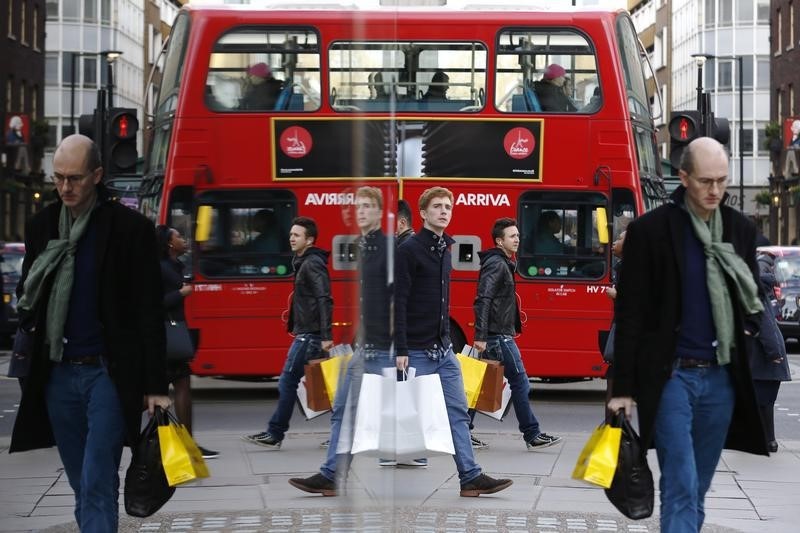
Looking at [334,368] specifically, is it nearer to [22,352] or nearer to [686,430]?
[22,352]

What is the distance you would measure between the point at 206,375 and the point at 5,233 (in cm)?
33

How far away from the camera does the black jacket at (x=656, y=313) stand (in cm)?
390

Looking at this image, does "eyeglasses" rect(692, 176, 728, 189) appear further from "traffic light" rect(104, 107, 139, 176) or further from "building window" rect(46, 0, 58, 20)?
"building window" rect(46, 0, 58, 20)

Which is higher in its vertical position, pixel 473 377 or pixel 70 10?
pixel 70 10

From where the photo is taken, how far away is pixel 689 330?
3.93 metres

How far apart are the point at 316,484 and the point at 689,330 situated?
252 centimetres

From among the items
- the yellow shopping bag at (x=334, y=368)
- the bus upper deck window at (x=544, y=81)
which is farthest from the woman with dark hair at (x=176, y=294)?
the bus upper deck window at (x=544, y=81)

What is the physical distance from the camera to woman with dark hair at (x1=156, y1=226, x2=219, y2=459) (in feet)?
6.89

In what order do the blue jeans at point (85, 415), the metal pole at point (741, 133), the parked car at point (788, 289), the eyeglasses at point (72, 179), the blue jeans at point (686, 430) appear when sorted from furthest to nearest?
1. the metal pole at point (741, 133)
2. the parked car at point (788, 289)
3. the blue jeans at point (686, 430)
4. the blue jeans at point (85, 415)
5. the eyeglasses at point (72, 179)

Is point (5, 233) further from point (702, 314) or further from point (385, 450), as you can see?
point (702, 314)

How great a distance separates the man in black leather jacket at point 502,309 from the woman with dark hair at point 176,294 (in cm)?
737

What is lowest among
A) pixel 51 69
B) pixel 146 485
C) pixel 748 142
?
pixel 146 485

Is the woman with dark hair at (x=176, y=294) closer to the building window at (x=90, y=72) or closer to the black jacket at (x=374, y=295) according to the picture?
the building window at (x=90, y=72)

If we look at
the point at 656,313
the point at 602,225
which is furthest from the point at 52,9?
the point at 602,225
